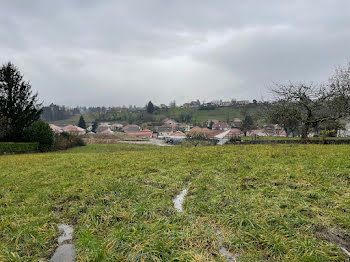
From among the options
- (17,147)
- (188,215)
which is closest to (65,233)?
(188,215)

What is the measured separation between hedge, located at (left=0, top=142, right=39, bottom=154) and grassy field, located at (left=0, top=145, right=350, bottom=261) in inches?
629

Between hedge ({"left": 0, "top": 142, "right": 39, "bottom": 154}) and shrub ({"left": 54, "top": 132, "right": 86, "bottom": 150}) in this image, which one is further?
shrub ({"left": 54, "top": 132, "right": 86, "bottom": 150})

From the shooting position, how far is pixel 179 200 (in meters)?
4.11

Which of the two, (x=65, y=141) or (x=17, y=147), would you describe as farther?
(x=65, y=141)

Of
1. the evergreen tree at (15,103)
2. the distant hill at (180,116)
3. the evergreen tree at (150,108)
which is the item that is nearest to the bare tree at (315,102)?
the evergreen tree at (15,103)

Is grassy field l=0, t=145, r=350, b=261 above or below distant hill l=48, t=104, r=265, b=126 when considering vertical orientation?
below

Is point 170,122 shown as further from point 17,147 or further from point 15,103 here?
point 17,147

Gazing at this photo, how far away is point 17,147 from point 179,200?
2067 centimetres

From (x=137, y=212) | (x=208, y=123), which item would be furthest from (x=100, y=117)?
(x=137, y=212)

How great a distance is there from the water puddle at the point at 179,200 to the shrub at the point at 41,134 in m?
20.5

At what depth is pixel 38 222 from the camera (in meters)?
3.34

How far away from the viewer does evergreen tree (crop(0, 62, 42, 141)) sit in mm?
19969

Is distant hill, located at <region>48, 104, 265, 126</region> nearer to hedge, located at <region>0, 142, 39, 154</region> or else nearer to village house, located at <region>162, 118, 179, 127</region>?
village house, located at <region>162, 118, 179, 127</region>

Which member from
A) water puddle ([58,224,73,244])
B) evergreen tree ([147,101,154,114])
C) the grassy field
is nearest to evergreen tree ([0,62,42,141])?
the grassy field
